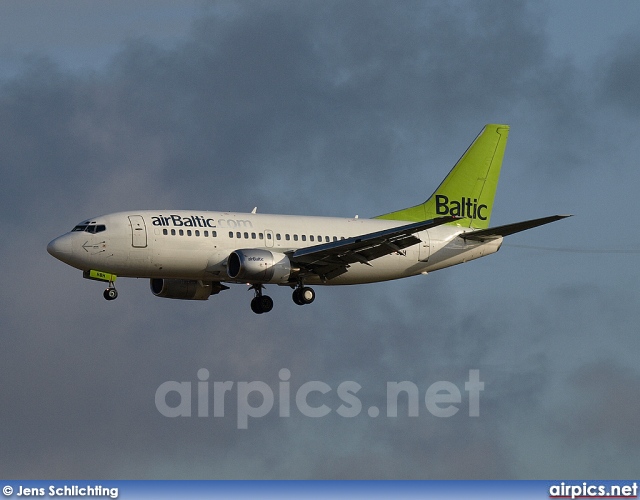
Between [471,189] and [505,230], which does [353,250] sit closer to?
[505,230]

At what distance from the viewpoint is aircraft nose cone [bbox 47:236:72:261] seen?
80.7 m

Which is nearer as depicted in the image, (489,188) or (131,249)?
(131,249)

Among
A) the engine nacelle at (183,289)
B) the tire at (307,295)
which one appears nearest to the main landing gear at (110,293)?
the engine nacelle at (183,289)

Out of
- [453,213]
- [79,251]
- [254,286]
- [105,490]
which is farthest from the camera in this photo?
[453,213]

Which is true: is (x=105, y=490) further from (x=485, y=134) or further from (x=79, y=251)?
(x=485, y=134)

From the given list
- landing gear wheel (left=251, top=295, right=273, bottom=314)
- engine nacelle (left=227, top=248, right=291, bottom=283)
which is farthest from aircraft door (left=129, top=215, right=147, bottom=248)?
landing gear wheel (left=251, top=295, right=273, bottom=314)

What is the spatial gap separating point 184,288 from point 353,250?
32.6ft

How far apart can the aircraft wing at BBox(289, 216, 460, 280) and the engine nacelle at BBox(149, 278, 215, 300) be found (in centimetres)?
650

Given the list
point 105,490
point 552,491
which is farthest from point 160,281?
point 552,491

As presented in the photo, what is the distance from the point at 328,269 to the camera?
280 feet

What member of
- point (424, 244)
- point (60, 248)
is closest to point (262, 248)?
point (424, 244)

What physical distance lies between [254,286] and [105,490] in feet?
76.7

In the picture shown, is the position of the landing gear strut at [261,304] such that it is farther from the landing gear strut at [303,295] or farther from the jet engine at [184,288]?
the jet engine at [184,288]

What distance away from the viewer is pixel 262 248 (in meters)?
83.8
